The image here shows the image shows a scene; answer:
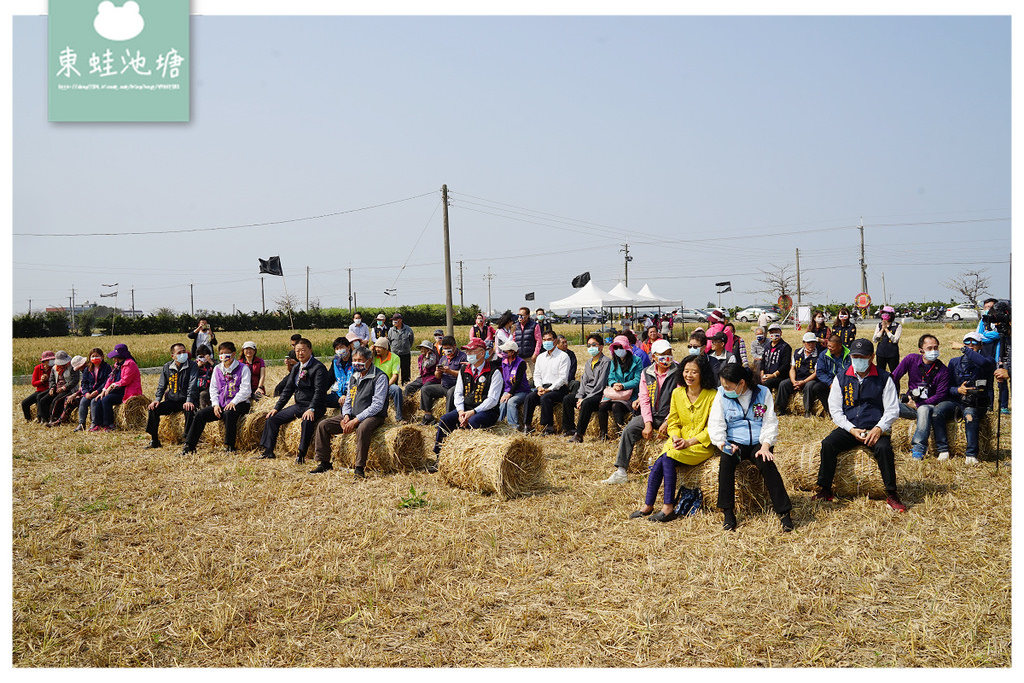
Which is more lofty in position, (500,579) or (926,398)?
(926,398)

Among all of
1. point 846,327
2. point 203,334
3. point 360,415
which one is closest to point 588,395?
point 360,415

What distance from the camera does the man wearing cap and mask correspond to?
11.1m

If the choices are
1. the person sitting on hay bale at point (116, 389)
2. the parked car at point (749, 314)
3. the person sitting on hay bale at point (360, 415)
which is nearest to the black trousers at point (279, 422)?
the person sitting on hay bale at point (360, 415)

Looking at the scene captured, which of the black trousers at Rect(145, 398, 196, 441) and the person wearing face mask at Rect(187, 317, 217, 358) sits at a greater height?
the person wearing face mask at Rect(187, 317, 217, 358)

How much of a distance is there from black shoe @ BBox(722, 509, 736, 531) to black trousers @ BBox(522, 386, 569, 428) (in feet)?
13.9

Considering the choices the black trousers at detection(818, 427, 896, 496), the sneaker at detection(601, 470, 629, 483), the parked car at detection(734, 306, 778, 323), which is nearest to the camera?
the black trousers at detection(818, 427, 896, 496)

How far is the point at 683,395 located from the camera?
649 centimetres

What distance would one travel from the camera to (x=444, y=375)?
1134cm

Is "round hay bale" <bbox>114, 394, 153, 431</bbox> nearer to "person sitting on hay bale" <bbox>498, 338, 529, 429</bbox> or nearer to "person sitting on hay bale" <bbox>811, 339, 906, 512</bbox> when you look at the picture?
"person sitting on hay bale" <bbox>498, 338, 529, 429</bbox>

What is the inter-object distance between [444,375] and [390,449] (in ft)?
11.1

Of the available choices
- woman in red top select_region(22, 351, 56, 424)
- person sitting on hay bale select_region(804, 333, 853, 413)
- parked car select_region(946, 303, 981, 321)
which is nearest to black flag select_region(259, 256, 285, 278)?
woman in red top select_region(22, 351, 56, 424)

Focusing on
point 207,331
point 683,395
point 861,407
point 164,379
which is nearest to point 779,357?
point 861,407

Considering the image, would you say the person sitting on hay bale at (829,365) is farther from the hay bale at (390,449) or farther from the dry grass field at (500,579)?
the hay bale at (390,449)

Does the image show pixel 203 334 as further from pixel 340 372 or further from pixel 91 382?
pixel 340 372
